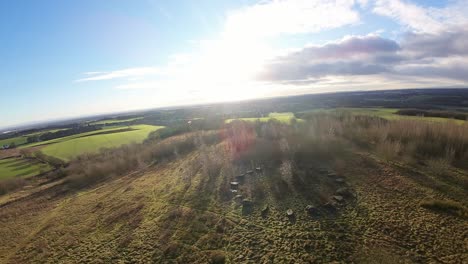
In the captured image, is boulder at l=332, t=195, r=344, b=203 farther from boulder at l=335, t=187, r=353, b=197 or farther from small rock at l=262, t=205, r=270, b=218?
small rock at l=262, t=205, r=270, b=218

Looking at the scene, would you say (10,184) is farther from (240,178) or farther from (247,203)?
(247,203)

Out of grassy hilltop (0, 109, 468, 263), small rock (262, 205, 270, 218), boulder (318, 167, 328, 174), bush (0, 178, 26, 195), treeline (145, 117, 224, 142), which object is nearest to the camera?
grassy hilltop (0, 109, 468, 263)

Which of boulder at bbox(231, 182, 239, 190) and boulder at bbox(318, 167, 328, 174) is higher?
boulder at bbox(318, 167, 328, 174)

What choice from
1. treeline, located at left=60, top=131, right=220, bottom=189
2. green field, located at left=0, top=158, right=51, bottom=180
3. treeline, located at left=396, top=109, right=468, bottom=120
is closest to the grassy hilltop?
treeline, located at left=60, top=131, right=220, bottom=189

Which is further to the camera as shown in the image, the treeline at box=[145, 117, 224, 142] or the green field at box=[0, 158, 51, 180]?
the treeline at box=[145, 117, 224, 142]

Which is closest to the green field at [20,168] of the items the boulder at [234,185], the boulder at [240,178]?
the boulder at [240,178]
